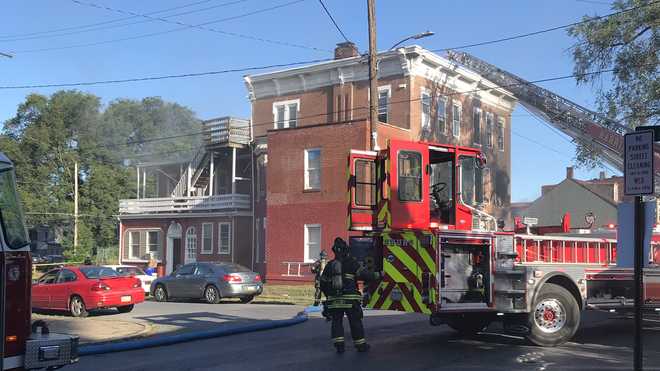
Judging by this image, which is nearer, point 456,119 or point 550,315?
point 550,315

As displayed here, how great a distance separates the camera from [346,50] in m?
35.0

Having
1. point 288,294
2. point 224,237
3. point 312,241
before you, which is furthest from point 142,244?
point 288,294

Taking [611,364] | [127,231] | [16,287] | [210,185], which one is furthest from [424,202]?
[127,231]

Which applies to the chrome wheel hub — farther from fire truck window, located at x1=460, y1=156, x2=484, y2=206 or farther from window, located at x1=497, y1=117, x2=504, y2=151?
window, located at x1=497, y1=117, x2=504, y2=151

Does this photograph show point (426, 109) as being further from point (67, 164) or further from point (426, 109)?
point (67, 164)

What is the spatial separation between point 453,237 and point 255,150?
25637 mm

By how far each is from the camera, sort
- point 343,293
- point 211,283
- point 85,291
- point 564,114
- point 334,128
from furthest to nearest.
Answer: point 564,114, point 334,128, point 211,283, point 85,291, point 343,293

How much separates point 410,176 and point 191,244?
89.4ft

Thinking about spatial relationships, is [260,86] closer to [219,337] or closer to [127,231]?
→ [127,231]

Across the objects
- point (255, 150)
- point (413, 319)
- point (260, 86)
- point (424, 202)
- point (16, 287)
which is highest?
point (260, 86)

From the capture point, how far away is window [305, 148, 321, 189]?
97.5 ft

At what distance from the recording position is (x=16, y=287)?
658 centimetres

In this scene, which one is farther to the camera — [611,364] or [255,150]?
[255,150]

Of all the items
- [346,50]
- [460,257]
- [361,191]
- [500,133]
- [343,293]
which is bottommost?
[343,293]
